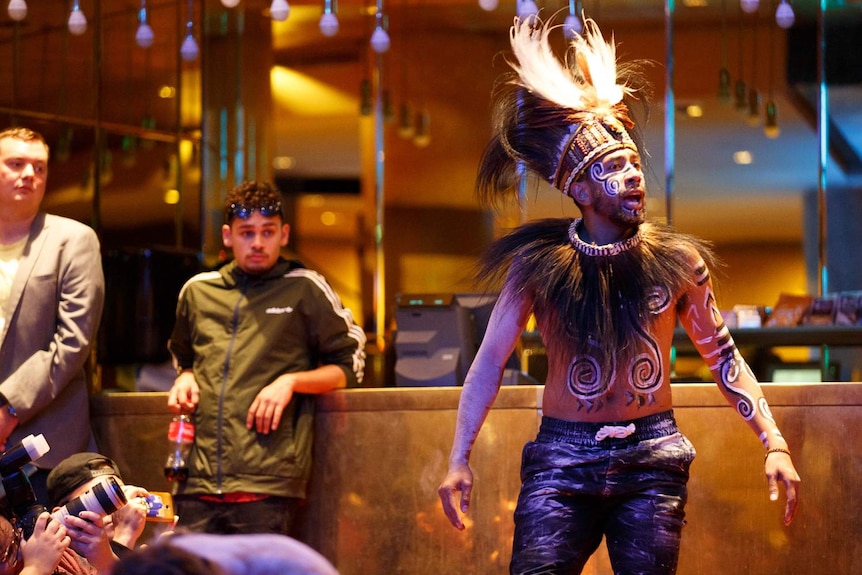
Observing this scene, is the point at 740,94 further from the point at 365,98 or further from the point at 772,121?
the point at 365,98

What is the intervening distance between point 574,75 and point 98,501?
1680mm

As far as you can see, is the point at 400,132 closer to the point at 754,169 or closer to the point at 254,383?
the point at 754,169

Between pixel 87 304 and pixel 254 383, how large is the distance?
2.18ft

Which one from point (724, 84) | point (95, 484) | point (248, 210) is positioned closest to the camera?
point (95, 484)

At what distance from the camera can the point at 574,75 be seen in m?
3.46

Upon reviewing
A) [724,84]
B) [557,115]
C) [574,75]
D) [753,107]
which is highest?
[724,84]

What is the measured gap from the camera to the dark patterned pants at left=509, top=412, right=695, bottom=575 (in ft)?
10.1

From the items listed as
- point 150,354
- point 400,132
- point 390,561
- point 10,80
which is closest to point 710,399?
point 390,561

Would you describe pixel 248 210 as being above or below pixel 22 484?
above

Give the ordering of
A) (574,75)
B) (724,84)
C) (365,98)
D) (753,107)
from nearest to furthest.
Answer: (574,75)
(724,84)
(753,107)
(365,98)

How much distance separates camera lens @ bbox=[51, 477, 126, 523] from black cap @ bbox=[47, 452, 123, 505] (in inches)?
8.6

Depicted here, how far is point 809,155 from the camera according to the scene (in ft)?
30.0

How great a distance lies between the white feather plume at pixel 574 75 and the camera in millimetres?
3359

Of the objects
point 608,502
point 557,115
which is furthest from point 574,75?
point 608,502
